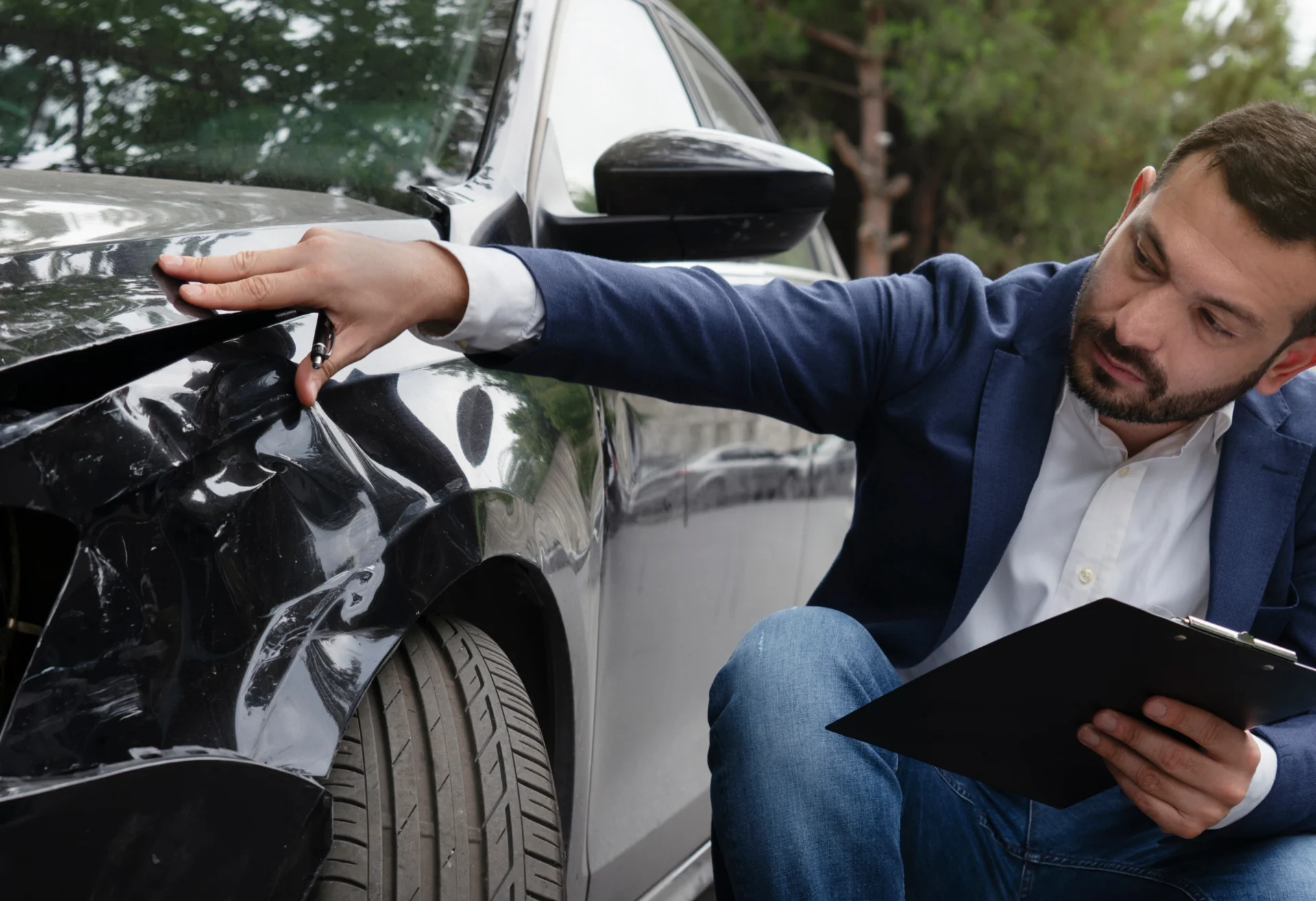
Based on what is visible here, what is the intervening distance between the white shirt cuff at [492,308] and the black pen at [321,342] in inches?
7.2

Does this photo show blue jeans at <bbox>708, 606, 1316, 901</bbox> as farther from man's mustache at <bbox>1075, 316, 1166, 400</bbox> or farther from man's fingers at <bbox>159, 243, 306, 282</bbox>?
man's fingers at <bbox>159, 243, 306, 282</bbox>

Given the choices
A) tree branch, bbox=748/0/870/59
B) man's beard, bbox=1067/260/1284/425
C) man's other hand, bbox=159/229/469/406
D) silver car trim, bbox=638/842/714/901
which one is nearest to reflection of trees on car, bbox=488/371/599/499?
man's other hand, bbox=159/229/469/406

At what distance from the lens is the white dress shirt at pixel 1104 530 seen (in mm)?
1799

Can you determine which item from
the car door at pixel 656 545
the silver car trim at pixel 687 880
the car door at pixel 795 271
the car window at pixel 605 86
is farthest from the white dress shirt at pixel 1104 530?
the car window at pixel 605 86

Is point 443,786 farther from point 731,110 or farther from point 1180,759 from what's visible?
point 731,110

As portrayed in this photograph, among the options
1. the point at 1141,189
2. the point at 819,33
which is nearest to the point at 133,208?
the point at 1141,189

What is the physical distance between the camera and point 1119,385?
5.57ft

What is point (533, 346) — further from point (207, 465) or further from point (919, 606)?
point (919, 606)

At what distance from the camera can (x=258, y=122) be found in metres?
1.71

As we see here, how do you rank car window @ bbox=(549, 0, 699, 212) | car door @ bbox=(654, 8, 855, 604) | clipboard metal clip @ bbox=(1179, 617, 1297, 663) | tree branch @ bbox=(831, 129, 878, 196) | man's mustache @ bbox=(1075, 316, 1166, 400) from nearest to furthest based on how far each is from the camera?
clipboard metal clip @ bbox=(1179, 617, 1297, 663) → man's mustache @ bbox=(1075, 316, 1166, 400) → car window @ bbox=(549, 0, 699, 212) → car door @ bbox=(654, 8, 855, 604) → tree branch @ bbox=(831, 129, 878, 196)

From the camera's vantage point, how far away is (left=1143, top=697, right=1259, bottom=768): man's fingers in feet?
4.87

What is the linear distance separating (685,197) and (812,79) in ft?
49.7

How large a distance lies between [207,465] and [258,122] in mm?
836

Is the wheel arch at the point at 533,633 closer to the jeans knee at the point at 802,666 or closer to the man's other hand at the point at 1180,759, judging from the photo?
the jeans knee at the point at 802,666
